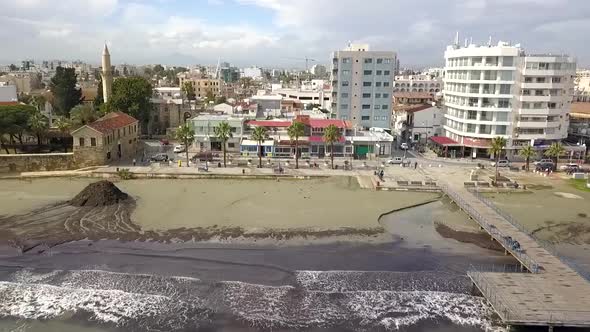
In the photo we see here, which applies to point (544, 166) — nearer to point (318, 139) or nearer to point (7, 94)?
point (318, 139)

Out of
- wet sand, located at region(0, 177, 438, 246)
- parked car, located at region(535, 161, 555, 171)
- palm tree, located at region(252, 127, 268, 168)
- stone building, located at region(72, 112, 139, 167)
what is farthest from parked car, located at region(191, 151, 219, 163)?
parked car, located at region(535, 161, 555, 171)

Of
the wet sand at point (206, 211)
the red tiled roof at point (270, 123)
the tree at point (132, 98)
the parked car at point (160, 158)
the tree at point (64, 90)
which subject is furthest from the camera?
the tree at point (64, 90)

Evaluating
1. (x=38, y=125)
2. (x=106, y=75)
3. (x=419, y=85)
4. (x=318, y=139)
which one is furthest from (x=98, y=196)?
(x=419, y=85)

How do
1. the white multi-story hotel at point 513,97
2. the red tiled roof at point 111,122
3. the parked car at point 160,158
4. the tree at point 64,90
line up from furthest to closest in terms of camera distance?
the tree at point 64,90
the white multi-story hotel at point 513,97
the parked car at point 160,158
the red tiled roof at point 111,122

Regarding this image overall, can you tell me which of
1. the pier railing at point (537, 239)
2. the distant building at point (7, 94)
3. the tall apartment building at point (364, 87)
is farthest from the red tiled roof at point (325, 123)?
the distant building at point (7, 94)

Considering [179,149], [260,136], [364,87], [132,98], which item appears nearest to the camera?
[260,136]

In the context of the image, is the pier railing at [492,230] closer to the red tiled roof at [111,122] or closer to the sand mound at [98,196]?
the sand mound at [98,196]
